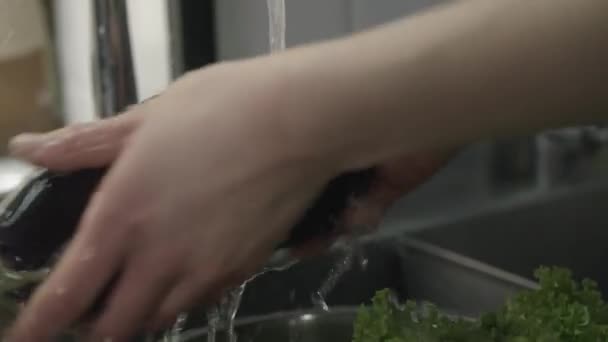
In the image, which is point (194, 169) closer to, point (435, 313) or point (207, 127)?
point (207, 127)

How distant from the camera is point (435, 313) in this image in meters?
0.55

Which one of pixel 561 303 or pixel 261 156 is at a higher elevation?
pixel 261 156

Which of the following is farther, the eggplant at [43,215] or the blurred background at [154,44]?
the blurred background at [154,44]

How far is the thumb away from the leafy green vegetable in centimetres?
19

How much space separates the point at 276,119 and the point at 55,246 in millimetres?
144

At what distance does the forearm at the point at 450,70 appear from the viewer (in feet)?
1.27

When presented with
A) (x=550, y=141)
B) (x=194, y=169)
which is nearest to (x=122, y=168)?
(x=194, y=169)

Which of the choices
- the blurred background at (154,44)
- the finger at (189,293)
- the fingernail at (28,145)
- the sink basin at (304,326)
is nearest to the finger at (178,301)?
the finger at (189,293)

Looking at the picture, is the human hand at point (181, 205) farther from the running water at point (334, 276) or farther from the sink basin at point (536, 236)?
the sink basin at point (536, 236)

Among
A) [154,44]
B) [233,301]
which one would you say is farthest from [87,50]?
[233,301]

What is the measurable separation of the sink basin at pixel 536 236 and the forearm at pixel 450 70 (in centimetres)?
56

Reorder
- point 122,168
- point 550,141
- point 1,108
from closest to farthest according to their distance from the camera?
1. point 122,168
2. point 1,108
3. point 550,141

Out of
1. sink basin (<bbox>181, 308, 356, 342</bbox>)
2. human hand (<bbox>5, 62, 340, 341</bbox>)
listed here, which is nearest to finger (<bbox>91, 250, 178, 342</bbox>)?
human hand (<bbox>5, 62, 340, 341</bbox>)

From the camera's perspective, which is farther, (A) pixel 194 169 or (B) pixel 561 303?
(B) pixel 561 303
